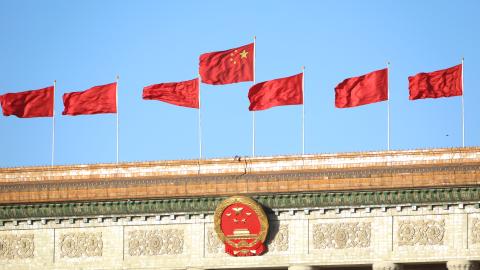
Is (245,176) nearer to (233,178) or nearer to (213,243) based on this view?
(233,178)

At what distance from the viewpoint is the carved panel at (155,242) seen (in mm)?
58406

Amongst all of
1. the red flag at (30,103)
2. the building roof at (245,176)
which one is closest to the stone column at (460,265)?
the building roof at (245,176)

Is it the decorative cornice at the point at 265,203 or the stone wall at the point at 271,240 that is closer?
the stone wall at the point at 271,240

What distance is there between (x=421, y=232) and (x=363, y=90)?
6064mm

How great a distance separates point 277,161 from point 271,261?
333 cm

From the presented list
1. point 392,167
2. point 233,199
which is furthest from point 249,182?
point 392,167

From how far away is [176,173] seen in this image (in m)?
→ 59.6

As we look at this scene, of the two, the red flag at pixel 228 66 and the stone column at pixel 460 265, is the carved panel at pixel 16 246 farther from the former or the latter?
the stone column at pixel 460 265

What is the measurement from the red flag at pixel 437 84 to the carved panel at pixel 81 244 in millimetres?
11119

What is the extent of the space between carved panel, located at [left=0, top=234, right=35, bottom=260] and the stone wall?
0.03 m

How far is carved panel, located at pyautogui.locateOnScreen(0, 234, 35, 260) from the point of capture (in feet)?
198

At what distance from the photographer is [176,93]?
62.1 meters

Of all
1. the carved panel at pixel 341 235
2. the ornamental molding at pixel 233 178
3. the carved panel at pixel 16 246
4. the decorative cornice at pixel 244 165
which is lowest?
the carved panel at pixel 16 246

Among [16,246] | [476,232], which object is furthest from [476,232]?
[16,246]
